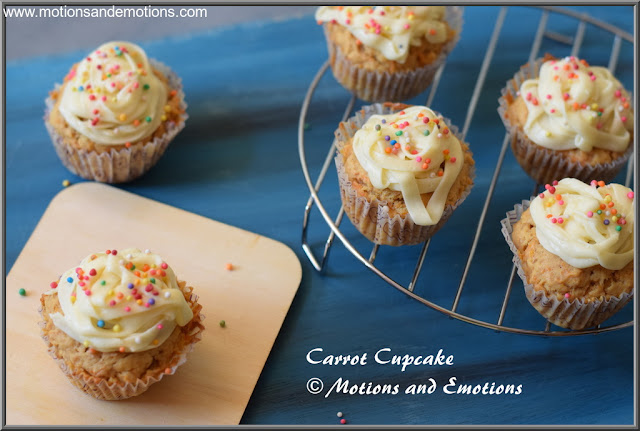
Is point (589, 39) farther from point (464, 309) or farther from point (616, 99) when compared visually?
point (464, 309)

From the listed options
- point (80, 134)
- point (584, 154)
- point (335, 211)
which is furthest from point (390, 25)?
point (80, 134)

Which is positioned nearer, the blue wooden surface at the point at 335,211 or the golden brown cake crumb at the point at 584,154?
the blue wooden surface at the point at 335,211

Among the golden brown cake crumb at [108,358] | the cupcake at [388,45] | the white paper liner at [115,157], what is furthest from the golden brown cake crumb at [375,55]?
the golden brown cake crumb at [108,358]

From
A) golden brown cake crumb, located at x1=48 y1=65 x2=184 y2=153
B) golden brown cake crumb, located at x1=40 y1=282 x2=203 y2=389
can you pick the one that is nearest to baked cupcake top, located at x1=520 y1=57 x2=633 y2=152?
golden brown cake crumb, located at x1=48 y1=65 x2=184 y2=153

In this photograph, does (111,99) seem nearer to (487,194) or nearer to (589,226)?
(487,194)

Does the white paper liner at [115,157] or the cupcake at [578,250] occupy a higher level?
the cupcake at [578,250]

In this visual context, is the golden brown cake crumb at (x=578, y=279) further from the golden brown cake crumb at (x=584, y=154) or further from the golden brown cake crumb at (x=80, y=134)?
the golden brown cake crumb at (x=80, y=134)

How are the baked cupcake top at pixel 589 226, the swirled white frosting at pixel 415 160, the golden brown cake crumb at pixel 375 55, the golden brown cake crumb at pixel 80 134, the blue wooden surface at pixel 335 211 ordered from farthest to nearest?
the golden brown cake crumb at pixel 375 55
the golden brown cake crumb at pixel 80 134
the blue wooden surface at pixel 335 211
the swirled white frosting at pixel 415 160
the baked cupcake top at pixel 589 226
